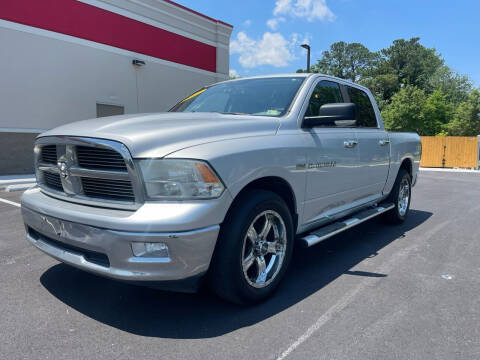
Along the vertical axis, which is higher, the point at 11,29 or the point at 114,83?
the point at 11,29

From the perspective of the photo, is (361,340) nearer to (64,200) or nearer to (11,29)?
(64,200)

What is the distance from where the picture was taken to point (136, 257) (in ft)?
7.75

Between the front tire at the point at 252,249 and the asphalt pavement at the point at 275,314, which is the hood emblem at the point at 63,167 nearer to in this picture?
the asphalt pavement at the point at 275,314

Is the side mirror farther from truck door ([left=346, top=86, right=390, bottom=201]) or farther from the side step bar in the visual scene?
the side step bar

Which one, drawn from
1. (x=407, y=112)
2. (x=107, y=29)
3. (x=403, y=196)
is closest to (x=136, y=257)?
(x=403, y=196)

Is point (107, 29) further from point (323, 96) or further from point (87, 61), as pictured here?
point (323, 96)

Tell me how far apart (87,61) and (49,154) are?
11358 mm

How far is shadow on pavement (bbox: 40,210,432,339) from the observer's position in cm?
266

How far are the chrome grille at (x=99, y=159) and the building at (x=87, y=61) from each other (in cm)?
1046

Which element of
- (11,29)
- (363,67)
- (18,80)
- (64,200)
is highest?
(363,67)

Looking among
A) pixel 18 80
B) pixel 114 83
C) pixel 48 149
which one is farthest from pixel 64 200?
pixel 114 83

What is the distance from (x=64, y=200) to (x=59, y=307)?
826mm

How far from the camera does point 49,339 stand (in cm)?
246

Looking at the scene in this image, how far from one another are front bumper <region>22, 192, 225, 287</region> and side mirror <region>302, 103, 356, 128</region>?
1479mm
